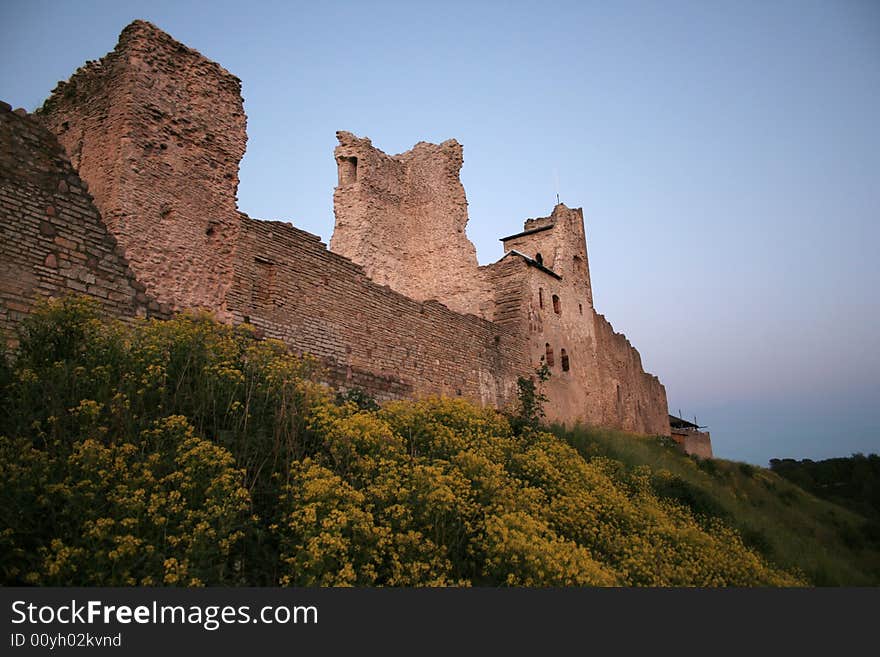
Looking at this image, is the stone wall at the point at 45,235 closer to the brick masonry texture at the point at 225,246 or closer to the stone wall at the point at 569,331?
the brick masonry texture at the point at 225,246

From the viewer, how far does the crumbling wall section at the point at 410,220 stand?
18078mm

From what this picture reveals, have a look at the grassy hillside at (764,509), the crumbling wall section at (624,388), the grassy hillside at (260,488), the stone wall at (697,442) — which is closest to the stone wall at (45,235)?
the grassy hillside at (260,488)

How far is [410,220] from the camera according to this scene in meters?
19.4

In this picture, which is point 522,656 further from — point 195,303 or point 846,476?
point 846,476

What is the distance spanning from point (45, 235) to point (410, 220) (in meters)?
13.5

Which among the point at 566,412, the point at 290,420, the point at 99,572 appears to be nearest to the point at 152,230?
the point at 290,420

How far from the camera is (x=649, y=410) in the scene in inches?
1176

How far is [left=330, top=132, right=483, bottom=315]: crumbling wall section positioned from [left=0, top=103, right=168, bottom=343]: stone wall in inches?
419

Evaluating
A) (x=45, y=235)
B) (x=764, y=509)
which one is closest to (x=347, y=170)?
(x=45, y=235)

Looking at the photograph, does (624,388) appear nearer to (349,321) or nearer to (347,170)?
(347,170)

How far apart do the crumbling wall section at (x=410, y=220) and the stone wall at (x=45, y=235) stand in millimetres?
10654

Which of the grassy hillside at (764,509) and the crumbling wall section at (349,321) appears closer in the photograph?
the crumbling wall section at (349,321)

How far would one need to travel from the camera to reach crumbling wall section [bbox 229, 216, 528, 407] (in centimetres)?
964

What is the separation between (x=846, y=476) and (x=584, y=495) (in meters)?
33.3
